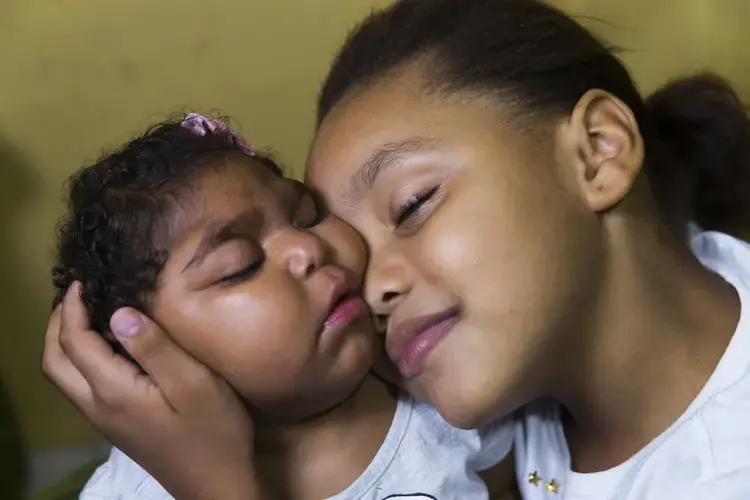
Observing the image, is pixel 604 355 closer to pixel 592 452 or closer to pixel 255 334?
pixel 592 452

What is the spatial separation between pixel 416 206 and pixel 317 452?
0.32 metres

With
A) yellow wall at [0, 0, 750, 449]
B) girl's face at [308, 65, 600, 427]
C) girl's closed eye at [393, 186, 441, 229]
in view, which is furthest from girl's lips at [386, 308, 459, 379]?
yellow wall at [0, 0, 750, 449]

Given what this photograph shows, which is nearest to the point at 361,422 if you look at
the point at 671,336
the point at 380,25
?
the point at 671,336

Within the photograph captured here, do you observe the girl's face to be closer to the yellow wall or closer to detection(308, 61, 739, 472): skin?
detection(308, 61, 739, 472): skin

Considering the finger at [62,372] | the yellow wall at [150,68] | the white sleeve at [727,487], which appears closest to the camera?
the white sleeve at [727,487]

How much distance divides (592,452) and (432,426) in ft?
0.66

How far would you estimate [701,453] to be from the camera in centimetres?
84

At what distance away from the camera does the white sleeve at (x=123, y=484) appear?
96 centimetres

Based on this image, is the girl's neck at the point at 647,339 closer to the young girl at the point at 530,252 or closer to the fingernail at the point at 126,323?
the young girl at the point at 530,252

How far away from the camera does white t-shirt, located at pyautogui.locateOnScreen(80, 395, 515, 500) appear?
932 mm

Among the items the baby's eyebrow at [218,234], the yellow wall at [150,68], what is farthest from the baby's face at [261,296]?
the yellow wall at [150,68]

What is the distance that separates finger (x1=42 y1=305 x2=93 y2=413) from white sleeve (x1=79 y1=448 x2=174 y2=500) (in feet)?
0.43

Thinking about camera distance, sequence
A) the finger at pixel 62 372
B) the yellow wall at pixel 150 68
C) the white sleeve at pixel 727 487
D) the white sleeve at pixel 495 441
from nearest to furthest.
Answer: the white sleeve at pixel 727 487, the finger at pixel 62 372, the white sleeve at pixel 495 441, the yellow wall at pixel 150 68

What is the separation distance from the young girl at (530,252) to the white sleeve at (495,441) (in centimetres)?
9
